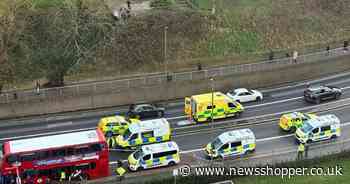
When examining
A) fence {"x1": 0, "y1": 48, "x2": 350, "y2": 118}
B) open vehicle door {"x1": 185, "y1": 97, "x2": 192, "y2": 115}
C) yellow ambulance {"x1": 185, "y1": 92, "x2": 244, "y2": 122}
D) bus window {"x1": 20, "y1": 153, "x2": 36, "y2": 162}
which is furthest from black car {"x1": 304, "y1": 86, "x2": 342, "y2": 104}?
bus window {"x1": 20, "y1": 153, "x2": 36, "y2": 162}

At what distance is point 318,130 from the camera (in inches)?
1838

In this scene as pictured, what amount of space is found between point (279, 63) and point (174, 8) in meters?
16.0

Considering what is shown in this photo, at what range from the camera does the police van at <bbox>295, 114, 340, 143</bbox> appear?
46.5 meters

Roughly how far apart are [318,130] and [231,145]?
25.9 ft

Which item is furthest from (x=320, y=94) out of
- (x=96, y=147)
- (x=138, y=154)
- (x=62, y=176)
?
(x=62, y=176)

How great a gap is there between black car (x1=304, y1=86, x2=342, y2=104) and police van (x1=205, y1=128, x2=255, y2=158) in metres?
12.8

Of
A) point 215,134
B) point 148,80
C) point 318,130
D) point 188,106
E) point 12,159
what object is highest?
point 148,80

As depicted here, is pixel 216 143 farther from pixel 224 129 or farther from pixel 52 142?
pixel 52 142

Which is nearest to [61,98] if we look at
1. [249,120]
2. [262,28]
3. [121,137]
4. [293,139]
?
[121,137]

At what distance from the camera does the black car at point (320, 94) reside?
181 ft

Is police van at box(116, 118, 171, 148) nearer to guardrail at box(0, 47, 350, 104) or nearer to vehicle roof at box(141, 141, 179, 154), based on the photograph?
vehicle roof at box(141, 141, 179, 154)

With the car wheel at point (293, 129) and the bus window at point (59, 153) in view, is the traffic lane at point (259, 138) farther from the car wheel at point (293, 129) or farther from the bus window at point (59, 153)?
the bus window at point (59, 153)

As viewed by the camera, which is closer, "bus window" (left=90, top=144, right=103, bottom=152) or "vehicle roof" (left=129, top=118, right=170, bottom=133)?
"bus window" (left=90, top=144, right=103, bottom=152)

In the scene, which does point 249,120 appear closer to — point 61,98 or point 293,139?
point 293,139
